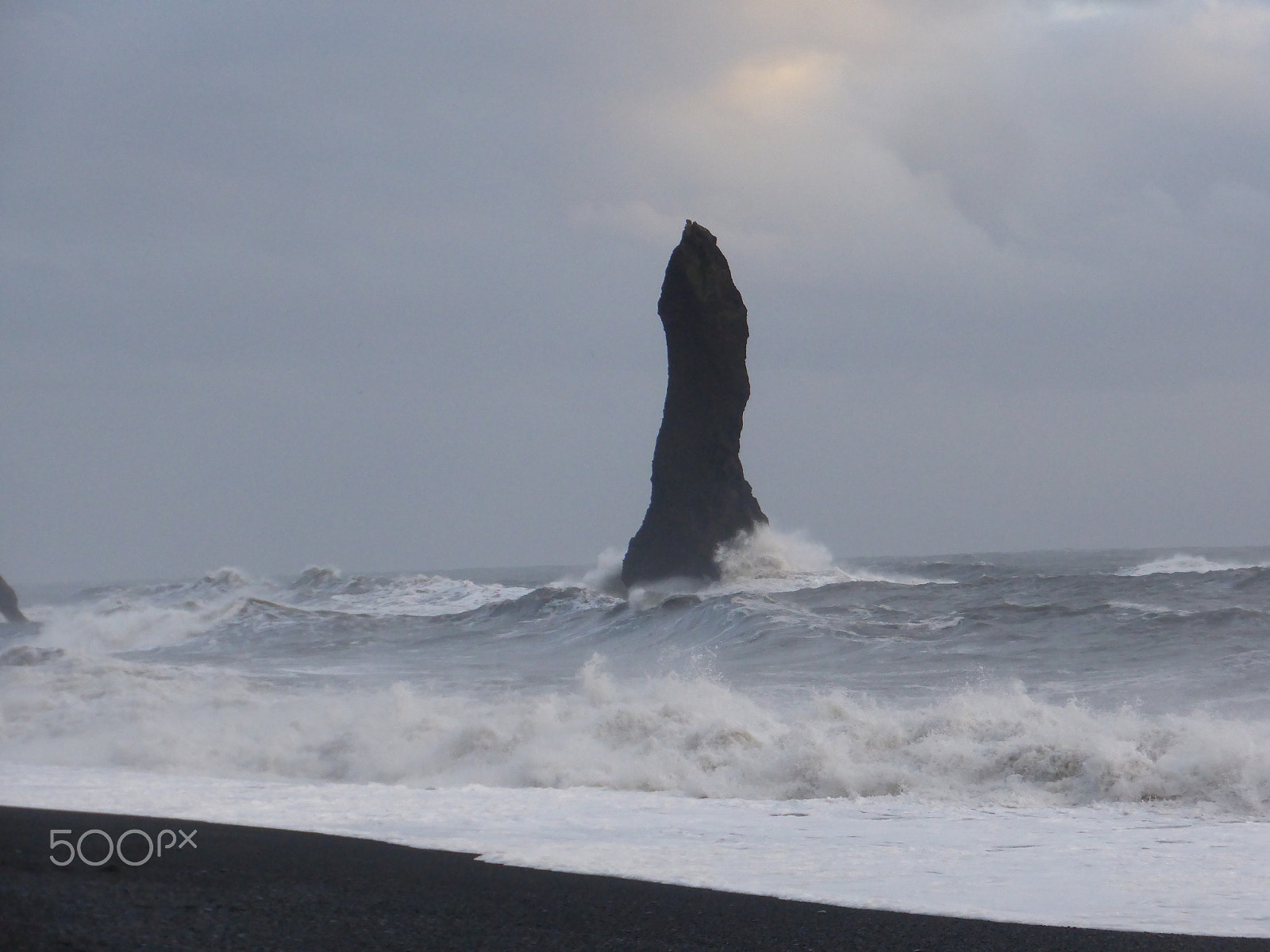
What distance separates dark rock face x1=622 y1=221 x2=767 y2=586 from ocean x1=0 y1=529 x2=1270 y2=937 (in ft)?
33.7

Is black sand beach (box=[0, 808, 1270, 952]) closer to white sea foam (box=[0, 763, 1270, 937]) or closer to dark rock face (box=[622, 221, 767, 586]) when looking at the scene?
white sea foam (box=[0, 763, 1270, 937])

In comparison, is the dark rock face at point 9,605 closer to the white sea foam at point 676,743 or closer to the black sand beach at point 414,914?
the white sea foam at point 676,743

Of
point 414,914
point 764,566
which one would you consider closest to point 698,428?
point 764,566

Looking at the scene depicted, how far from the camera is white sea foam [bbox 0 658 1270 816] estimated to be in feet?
25.0

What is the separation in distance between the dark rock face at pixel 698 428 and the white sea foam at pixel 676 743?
1779 centimetres

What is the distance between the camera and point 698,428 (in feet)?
105

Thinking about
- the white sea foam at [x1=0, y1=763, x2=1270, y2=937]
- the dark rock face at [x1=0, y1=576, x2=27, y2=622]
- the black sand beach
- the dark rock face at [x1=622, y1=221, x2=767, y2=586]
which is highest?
the dark rock face at [x1=622, y1=221, x2=767, y2=586]

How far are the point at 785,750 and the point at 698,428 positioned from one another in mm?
23779

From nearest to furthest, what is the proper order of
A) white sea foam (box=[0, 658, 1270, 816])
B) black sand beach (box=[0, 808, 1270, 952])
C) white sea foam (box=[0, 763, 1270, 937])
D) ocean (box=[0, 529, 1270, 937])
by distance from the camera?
black sand beach (box=[0, 808, 1270, 952]) → white sea foam (box=[0, 763, 1270, 937]) → ocean (box=[0, 529, 1270, 937]) → white sea foam (box=[0, 658, 1270, 816])

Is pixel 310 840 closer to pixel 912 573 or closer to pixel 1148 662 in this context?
pixel 1148 662

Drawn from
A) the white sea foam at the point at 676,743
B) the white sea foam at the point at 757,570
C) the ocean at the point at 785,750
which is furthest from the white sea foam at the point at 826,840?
the white sea foam at the point at 757,570


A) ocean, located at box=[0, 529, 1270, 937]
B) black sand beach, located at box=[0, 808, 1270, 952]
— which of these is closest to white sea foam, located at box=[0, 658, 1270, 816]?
ocean, located at box=[0, 529, 1270, 937]

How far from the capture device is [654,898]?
477cm

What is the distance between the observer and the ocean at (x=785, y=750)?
5.62 m
